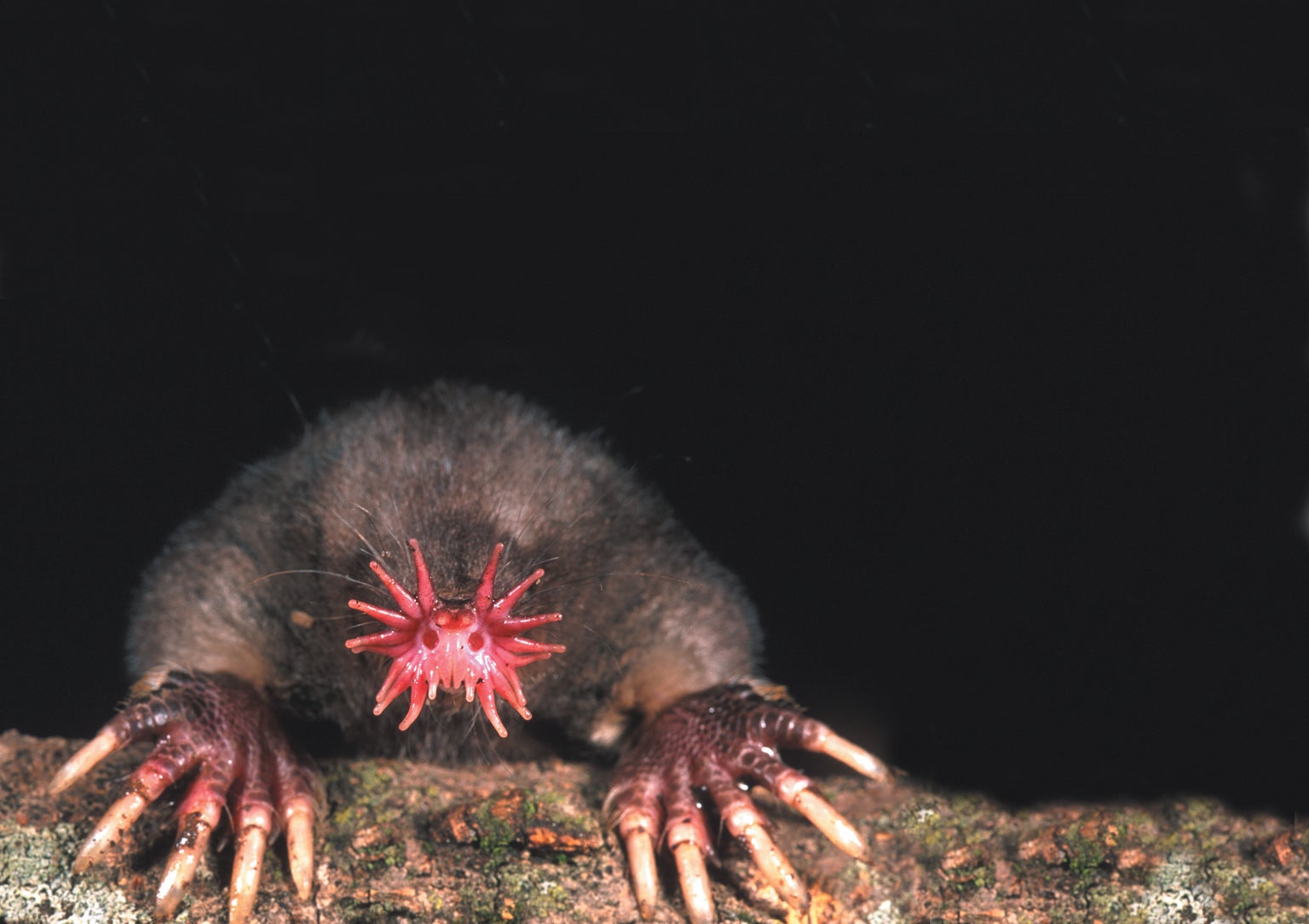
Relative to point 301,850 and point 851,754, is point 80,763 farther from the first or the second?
point 851,754

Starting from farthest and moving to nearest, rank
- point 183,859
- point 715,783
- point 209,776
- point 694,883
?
point 715,783, point 209,776, point 694,883, point 183,859

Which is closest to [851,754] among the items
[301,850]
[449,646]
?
[449,646]

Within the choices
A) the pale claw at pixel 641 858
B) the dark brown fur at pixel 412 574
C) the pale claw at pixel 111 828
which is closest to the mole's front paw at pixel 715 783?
the pale claw at pixel 641 858

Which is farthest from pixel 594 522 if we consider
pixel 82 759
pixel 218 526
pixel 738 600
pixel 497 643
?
pixel 82 759

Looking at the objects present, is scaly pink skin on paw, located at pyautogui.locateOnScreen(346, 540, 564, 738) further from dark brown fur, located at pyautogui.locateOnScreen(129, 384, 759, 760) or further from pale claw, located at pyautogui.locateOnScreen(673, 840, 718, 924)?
pale claw, located at pyautogui.locateOnScreen(673, 840, 718, 924)

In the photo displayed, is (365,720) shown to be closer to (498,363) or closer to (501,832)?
(501,832)

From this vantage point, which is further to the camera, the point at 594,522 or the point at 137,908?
the point at 594,522
